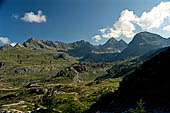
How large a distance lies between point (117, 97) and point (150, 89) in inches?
742

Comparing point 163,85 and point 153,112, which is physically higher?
point 163,85

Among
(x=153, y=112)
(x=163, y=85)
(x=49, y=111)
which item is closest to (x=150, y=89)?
(x=163, y=85)

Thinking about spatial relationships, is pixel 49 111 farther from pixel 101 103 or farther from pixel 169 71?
pixel 169 71

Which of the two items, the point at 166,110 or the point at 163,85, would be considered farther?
the point at 163,85

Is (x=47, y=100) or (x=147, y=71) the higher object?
(x=147, y=71)

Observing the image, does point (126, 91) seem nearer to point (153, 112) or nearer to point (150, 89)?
point (150, 89)

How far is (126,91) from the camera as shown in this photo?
254ft

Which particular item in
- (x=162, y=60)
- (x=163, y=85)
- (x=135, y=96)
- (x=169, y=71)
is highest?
(x=162, y=60)

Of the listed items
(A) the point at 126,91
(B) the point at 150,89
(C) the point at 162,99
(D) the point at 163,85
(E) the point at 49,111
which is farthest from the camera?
(A) the point at 126,91

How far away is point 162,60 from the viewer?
71.7 meters

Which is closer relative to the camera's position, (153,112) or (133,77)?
(153,112)

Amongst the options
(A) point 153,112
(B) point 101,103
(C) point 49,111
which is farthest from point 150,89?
(C) point 49,111

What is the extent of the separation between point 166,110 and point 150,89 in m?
16.4

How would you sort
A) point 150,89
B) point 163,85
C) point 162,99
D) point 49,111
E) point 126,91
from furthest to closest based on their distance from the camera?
1. point 126,91
2. point 49,111
3. point 150,89
4. point 163,85
5. point 162,99
